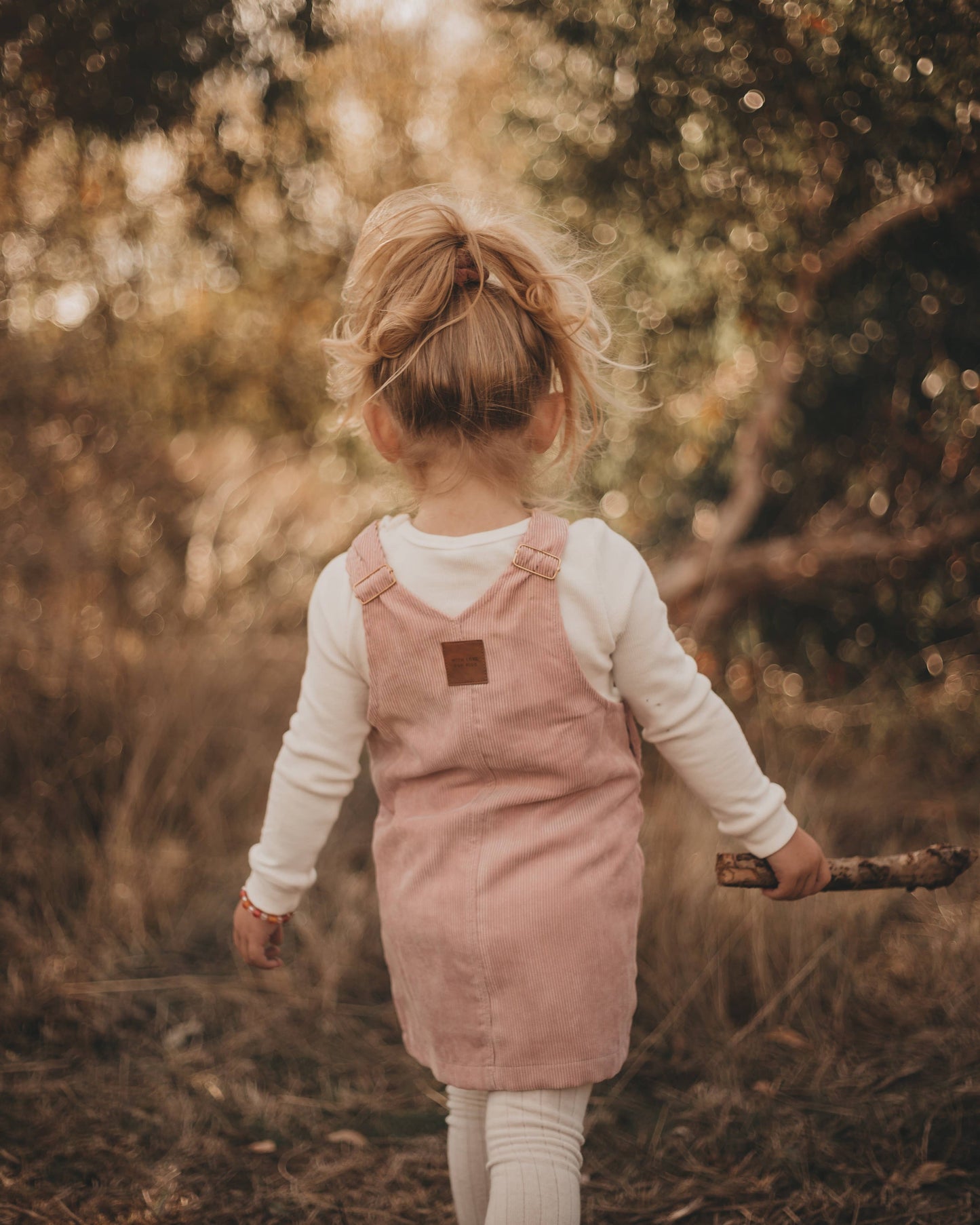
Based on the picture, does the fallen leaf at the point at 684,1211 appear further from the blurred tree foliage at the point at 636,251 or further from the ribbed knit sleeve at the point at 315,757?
the blurred tree foliage at the point at 636,251

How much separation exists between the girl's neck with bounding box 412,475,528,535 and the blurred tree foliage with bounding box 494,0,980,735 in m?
1.48

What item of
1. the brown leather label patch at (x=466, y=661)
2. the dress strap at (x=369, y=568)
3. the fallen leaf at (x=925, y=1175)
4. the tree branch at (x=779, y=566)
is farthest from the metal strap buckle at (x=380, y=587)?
the tree branch at (x=779, y=566)

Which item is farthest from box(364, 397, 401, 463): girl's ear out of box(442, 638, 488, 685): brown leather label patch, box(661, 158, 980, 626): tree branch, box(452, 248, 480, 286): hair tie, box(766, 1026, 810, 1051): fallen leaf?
box(766, 1026, 810, 1051): fallen leaf

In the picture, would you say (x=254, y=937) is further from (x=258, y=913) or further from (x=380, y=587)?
(x=380, y=587)

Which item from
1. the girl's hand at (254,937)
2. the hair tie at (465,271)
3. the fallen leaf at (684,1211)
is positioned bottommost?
the fallen leaf at (684,1211)

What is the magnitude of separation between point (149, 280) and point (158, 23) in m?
1.25

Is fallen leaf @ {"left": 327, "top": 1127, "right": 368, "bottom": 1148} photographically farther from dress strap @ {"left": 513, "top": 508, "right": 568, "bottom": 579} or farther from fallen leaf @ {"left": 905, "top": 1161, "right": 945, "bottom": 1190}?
dress strap @ {"left": 513, "top": 508, "right": 568, "bottom": 579}

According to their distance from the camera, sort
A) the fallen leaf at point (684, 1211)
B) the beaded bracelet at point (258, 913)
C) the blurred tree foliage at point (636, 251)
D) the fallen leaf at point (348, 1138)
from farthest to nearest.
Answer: the blurred tree foliage at point (636, 251) → the fallen leaf at point (348, 1138) → the fallen leaf at point (684, 1211) → the beaded bracelet at point (258, 913)

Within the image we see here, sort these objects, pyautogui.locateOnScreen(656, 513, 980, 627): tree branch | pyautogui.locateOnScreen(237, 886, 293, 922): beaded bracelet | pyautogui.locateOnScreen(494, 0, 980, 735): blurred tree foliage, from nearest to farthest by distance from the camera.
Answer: pyautogui.locateOnScreen(237, 886, 293, 922): beaded bracelet
pyautogui.locateOnScreen(494, 0, 980, 735): blurred tree foliage
pyautogui.locateOnScreen(656, 513, 980, 627): tree branch

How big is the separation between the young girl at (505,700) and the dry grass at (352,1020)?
0.74 metres

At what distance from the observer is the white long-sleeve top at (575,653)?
152 cm

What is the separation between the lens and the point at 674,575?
344 cm

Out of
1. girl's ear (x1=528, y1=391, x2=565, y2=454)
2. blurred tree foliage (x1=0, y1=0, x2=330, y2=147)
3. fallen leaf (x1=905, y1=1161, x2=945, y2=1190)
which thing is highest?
blurred tree foliage (x1=0, y1=0, x2=330, y2=147)

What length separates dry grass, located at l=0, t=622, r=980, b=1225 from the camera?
209 centimetres
